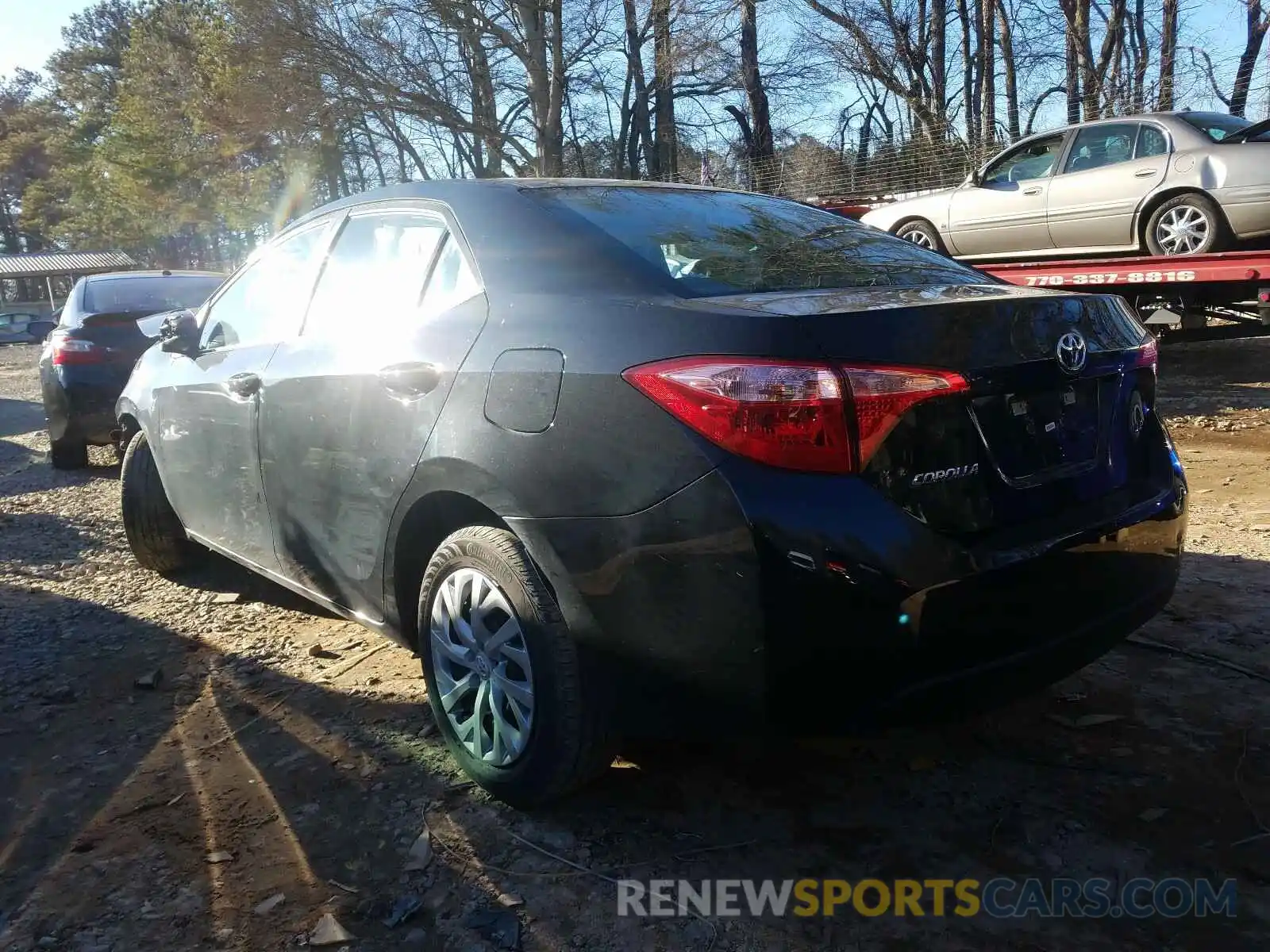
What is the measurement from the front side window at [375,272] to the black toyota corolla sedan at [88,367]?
4545mm

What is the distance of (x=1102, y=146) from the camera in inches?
331

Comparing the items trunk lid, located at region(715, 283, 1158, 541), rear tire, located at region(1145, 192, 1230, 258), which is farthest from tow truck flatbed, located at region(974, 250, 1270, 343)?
trunk lid, located at region(715, 283, 1158, 541)

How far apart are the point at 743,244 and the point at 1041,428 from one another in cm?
103

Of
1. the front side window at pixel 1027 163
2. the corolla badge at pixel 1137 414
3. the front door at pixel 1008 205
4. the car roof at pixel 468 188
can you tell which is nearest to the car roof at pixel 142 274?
the car roof at pixel 468 188

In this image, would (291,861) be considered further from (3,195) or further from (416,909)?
(3,195)

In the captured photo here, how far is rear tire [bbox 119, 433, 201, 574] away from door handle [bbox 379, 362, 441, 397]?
7.63 feet

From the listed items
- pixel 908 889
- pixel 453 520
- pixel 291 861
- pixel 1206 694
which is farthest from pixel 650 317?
pixel 1206 694

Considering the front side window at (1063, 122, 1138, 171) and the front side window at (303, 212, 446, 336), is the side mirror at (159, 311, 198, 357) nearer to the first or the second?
the front side window at (303, 212, 446, 336)

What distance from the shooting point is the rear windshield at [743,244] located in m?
2.51

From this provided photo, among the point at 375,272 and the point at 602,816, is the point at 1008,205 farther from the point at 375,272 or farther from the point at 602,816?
the point at 602,816

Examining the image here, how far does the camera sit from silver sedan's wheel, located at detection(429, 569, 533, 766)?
7.82ft

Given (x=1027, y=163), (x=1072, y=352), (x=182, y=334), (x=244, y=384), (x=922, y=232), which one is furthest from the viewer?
(x=922, y=232)

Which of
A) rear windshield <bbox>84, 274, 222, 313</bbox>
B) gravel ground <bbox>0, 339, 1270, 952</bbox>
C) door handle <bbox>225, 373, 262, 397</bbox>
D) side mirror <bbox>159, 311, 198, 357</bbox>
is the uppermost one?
rear windshield <bbox>84, 274, 222, 313</bbox>

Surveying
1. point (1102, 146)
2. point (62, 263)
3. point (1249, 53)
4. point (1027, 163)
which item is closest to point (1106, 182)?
point (1102, 146)
